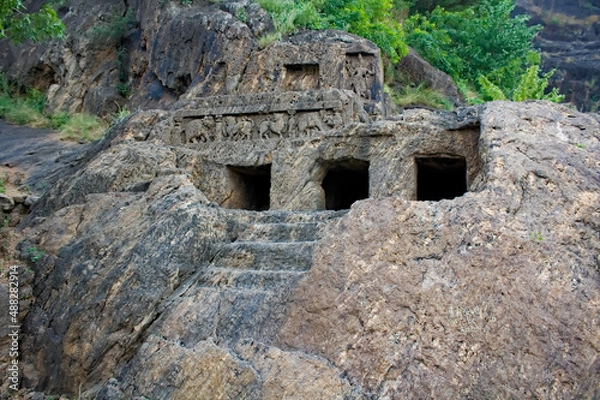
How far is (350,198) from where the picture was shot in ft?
36.5

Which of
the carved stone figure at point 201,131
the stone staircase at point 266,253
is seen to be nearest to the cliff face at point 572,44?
the carved stone figure at point 201,131

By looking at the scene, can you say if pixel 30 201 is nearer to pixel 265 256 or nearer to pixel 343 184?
pixel 343 184

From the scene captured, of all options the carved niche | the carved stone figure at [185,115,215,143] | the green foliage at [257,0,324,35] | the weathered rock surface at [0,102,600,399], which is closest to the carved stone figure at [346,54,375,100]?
the carved niche

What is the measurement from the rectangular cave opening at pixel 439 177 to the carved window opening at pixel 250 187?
256 cm

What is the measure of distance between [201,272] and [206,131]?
4.93 m

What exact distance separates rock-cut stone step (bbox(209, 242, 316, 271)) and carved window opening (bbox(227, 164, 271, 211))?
3279 mm

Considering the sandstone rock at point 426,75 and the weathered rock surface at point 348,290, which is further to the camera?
the sandstone rock at point 426,75

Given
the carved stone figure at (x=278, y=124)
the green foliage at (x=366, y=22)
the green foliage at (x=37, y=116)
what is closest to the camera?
the carved stone figure at (x=278, y=124)

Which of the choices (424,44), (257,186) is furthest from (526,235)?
(424,44)

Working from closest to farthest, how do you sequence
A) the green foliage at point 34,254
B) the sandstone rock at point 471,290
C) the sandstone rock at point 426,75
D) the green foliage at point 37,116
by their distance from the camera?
the sandstone rock at point 471,290
the green foliage at point 34,254
the green foliage at point 37,116
the sandstone rock at point 426,75

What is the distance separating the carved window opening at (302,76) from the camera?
1423cm

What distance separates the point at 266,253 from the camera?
7055 millimetres

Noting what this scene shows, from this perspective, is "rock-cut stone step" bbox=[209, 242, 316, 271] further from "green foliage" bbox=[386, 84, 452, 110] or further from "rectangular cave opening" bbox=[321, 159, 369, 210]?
"green foliage" bbox=[386, 84, 452, 110]

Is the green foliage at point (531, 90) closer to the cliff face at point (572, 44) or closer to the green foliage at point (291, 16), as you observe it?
the green foliage at point (291, 16)
